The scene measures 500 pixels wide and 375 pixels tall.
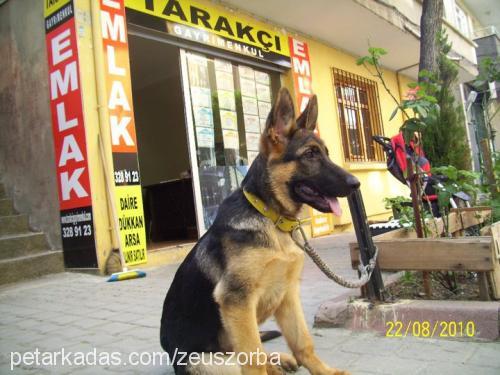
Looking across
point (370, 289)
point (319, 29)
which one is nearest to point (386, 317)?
point (370, 289)

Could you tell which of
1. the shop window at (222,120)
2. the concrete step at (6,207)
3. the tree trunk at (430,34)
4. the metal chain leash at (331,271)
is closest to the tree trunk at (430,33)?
the tree trunk at (430,34)

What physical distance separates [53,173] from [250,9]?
533cm

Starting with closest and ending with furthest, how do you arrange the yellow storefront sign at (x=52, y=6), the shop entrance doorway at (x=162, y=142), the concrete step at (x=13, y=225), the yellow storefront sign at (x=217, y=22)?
the yellow storefront sign at (x=52, y=6) < the concrete step at (x=13, y=225) < the yellow storefront sign at (x=217, y=22) < the shop entrance doorway at (x=162, y=142)

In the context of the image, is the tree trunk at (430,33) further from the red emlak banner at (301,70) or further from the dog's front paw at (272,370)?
the red emlak banner at (301,70)

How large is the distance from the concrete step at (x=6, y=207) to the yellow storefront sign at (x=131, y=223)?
253 cm

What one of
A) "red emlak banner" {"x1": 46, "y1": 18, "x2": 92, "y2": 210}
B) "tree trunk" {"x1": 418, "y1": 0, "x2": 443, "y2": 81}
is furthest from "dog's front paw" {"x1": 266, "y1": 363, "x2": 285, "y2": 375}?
"red emlak banner" {"x1": 46, "y1": 18, "x2": 92, "y2": 210}

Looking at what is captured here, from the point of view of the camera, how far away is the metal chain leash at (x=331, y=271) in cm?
238

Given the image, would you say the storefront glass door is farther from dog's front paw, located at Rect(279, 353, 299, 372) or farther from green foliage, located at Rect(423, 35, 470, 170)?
dog's front paw, located at Rect(279, 353, 299, 372)

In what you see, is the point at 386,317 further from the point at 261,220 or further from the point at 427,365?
the point at 261,220

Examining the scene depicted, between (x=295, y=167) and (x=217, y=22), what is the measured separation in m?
6.56

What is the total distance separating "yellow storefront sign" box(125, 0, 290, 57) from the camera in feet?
22.6

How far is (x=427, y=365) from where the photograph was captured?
225cm

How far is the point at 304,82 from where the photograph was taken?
32.3ft
